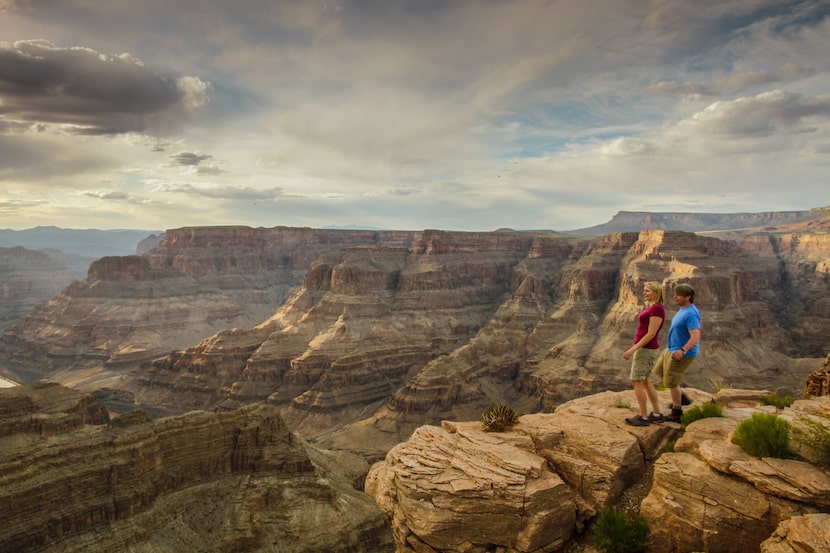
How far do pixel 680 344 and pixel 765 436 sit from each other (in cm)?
319

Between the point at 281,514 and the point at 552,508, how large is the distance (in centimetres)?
2501

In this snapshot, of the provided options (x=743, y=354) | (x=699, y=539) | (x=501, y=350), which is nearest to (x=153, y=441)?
(x=699, y=539)

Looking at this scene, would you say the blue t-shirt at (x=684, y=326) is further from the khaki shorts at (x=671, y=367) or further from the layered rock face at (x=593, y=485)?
the layered rock face at (x=593, y=485)

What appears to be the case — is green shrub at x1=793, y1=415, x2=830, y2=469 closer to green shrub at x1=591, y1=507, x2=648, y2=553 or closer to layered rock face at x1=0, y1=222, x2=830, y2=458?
green shrub at x1=591, y1=507, x2=648, y2=553

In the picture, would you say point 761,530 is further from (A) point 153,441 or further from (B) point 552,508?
(A) point 153,441

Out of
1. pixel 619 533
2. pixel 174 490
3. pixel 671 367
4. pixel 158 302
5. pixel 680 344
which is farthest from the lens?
pixel 158 302

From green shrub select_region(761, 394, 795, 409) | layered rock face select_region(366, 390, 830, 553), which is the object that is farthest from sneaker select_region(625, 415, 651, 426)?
green shrub select_region(761, 394, 795, 409)

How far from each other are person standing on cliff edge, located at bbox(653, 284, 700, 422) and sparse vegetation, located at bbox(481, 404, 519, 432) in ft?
15.7

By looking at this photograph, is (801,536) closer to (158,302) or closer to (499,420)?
(499,420)

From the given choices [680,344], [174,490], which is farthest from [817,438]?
[174,490]

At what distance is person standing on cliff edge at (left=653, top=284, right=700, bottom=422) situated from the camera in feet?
45.2

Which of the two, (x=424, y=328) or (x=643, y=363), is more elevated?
(x=643, y=363)

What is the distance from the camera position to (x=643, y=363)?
14.5 metres

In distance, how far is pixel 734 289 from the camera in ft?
323
